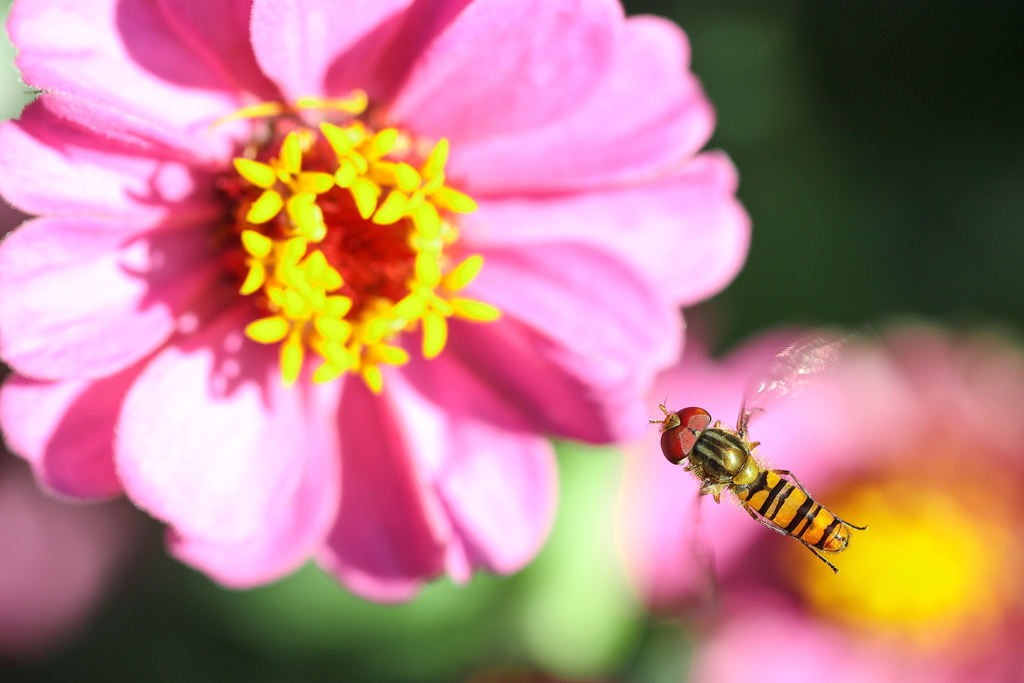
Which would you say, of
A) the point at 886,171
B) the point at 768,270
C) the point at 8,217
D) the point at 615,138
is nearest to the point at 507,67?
the point at 615,138

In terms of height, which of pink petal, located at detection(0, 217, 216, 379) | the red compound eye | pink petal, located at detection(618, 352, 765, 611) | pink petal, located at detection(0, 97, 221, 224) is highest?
pink petal, located at detection(0, 97, 221, 224)

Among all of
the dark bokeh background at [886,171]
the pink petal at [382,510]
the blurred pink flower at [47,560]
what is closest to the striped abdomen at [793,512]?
the pink petal at [382,510]

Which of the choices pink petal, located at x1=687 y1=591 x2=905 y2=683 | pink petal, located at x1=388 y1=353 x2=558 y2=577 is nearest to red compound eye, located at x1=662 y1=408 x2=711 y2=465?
pink petal, located at x1=388 y1=353 x2=558 y2=577

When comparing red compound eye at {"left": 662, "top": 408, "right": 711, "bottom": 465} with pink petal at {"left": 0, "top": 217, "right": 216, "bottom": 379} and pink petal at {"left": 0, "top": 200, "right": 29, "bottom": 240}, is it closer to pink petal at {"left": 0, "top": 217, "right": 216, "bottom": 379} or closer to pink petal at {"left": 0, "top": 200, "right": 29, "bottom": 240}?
pink petal at {"left": 0, "top": 217, "right": 216, "bottom": 379}

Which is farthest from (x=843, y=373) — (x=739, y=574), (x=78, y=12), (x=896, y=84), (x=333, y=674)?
(x=78, y=12)

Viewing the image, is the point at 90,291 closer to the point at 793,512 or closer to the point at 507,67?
the point at 507,67

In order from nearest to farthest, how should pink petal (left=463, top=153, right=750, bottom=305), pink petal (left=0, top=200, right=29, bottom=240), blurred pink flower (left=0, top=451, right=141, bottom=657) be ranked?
pink petal (left=463, top=153, right=750, bottom=305), pink petal (left=0, top=200, right=29, bottom=240), blurred pink flower (left=0, top=451, right=141, bottom=657)

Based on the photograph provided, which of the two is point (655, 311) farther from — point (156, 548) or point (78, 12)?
point (156, 548)
